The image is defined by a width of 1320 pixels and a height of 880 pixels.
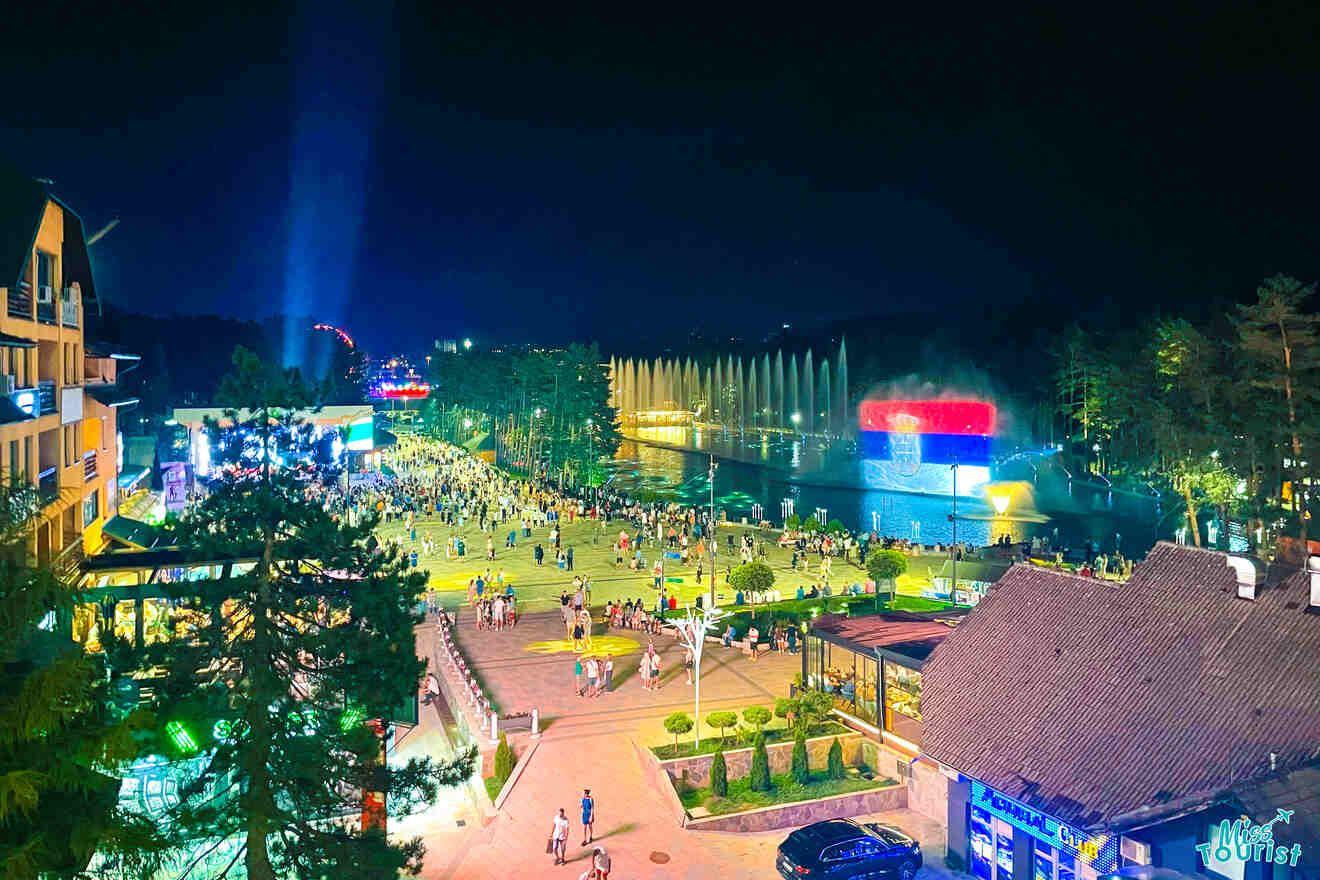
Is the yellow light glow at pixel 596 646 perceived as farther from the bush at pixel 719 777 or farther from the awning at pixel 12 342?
the awning at pixel 12 342

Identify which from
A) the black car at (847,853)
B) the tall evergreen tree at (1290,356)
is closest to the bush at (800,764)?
the black car at (847,853)

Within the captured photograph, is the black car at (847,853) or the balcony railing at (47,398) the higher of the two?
the balcony railing at (47,398)

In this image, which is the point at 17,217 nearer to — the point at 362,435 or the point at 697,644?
the point at 697,644

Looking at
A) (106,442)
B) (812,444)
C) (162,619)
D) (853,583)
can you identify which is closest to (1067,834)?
(162,619)

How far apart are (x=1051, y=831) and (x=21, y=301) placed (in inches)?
894

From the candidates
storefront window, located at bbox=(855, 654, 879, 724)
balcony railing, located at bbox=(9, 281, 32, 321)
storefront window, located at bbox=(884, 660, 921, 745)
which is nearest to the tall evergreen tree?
storefront window, located at bbox=(855, 654, 879, 724)

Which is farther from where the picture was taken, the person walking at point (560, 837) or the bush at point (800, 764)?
the bush at point (800, 764)

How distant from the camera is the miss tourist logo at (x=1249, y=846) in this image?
40.3 feet

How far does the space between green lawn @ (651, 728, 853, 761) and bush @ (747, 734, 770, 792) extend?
72cm

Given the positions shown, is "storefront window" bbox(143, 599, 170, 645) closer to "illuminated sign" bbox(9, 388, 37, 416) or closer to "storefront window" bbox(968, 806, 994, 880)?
"illuminated sign" bbox(9, 388, 37, 416)

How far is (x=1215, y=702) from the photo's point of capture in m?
14.7

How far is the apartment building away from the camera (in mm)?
19984

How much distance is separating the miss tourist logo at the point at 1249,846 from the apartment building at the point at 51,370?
18712 millimetres

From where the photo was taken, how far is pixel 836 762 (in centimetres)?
2059
